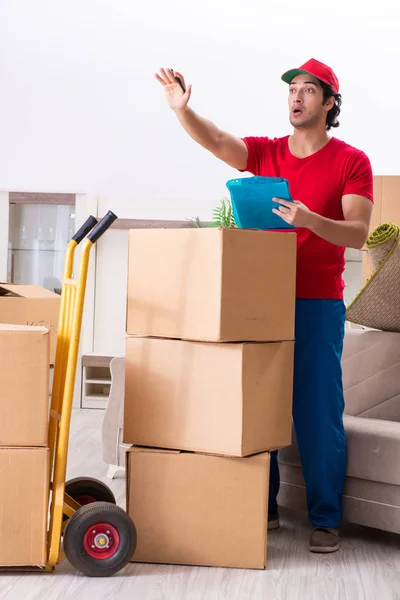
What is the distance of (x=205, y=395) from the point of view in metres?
2.22

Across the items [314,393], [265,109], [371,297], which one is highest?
[265,109]

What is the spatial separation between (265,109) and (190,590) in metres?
3.44

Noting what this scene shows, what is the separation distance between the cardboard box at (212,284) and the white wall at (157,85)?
2.82 metres

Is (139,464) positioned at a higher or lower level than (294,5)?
lower

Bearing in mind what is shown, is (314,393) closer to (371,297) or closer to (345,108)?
(371,297)

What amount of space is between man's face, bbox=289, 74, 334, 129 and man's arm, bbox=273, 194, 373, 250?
0.83 feet

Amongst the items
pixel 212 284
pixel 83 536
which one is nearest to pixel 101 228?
pixel 212 284

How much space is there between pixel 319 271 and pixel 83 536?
980mm

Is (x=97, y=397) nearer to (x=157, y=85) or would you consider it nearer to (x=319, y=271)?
(x=157, y=85)

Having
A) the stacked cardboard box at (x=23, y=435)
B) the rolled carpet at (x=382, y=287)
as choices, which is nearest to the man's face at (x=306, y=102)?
the rolled carpet at (x=382, y=287)

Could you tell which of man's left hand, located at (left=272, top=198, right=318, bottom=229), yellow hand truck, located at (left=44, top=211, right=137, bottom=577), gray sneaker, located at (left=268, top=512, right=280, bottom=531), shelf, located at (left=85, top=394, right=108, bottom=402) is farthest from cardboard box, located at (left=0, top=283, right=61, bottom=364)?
man's left hand, located at (left=272, top=198, right=318, bottom=229)

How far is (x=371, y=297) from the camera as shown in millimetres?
2949

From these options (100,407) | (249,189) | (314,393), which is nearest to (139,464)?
(314,393)

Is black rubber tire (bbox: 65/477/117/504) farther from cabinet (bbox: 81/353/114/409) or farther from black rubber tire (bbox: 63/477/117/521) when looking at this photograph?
cabinet (bbox: 81/353/114/409)
